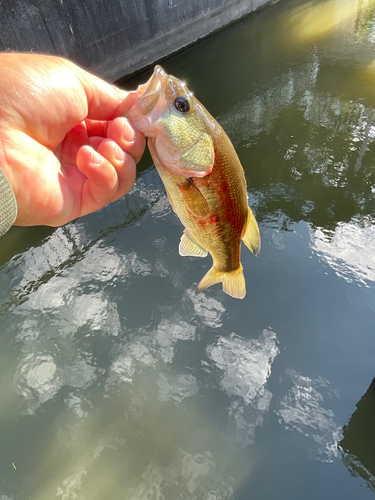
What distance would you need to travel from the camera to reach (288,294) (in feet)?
13.6

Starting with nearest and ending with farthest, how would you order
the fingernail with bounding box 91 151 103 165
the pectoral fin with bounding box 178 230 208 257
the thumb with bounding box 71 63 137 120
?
the fingernail with bounding box 91 151 103 165
the thumb with bounding box 71 63 137 120
the pectoral fin with bounding box 178 230 208 257

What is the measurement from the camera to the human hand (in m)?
1.54

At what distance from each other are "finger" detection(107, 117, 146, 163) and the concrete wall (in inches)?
251

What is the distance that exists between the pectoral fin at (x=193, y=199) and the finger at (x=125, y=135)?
32 centimetres

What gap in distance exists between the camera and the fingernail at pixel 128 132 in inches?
65.2

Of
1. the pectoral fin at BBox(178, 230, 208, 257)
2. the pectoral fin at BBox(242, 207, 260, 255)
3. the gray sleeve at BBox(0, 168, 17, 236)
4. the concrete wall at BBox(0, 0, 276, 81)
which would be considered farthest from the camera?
the concrete wall at BBox(0, 0, 276, 81)

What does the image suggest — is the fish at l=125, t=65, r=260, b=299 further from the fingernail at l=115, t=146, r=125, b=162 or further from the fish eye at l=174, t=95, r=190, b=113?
the fingernail at l=115, t=146, r=125, b=162

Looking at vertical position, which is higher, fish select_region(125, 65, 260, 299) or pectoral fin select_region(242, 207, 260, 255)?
fish select_region(125, 65, 260, 299)

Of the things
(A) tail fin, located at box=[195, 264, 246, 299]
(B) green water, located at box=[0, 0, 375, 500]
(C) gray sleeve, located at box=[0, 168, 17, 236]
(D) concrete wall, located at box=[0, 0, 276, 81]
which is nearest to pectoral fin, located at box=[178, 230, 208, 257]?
(A) tail fin, located at box=[195, 264, 246, 299]

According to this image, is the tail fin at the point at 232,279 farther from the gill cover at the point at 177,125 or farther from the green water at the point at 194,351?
the green water at the point at 194,351

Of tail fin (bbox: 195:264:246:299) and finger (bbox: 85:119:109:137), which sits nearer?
finger (bbox: 85:119:109:137)

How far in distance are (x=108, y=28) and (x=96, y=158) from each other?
8041mm

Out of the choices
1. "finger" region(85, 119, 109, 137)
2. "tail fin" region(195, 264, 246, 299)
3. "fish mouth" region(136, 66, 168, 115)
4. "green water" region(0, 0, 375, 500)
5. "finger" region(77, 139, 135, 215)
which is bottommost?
"green water" region(0, 0, 375, 500)

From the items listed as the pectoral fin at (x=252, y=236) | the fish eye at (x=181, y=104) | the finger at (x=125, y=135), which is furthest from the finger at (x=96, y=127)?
the pectoral fin at (x=252, y=236)
